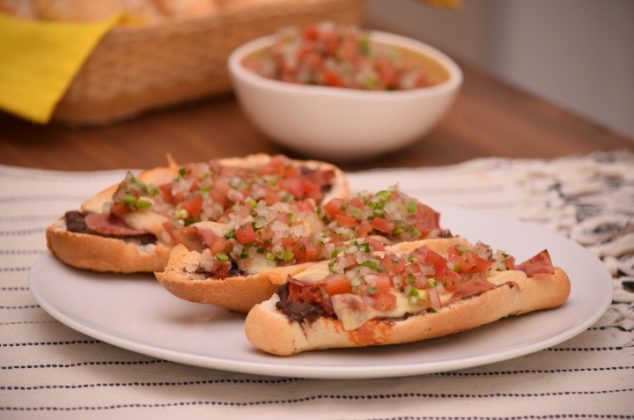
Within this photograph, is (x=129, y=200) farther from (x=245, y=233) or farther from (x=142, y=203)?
(x=245, y=233)

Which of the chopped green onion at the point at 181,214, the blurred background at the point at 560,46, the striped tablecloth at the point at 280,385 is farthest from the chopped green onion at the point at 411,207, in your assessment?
the blurred background at the point at 560,46

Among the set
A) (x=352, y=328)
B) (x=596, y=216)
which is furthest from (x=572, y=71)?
(x=352, y=328)

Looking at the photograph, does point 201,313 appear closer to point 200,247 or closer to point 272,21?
point 200,247

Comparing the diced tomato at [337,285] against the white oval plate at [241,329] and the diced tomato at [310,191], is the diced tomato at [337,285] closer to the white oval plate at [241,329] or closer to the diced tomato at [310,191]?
the white oval plate at [241,329]

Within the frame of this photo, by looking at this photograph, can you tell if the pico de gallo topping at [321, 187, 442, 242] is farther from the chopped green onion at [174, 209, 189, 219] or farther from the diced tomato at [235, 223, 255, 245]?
the chopped green onion at [174, 209, 189, 219]

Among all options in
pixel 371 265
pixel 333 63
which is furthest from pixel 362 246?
pixel 333 63
